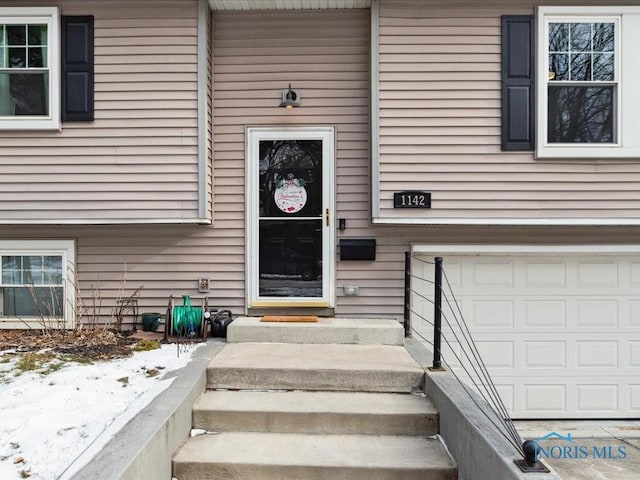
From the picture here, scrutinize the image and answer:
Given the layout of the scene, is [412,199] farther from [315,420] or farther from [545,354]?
[315,420]

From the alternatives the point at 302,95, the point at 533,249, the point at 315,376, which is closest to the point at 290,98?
the point at 302,95

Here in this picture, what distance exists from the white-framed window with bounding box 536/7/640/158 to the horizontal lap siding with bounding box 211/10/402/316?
185 cm

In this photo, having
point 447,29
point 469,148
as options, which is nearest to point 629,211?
point 469,148

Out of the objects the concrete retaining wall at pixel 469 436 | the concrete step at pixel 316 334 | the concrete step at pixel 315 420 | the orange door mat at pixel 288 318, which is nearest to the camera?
the concrete retaining wall at pixel 469 436

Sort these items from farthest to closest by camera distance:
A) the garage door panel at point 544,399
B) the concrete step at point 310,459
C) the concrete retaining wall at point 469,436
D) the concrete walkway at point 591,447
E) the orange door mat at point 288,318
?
the garage door panel at point 544,399, the orange door mat at point 288,318, the concrete walkway at point 591,447, the concrete step at point 310,459, the concrete retaining wall at point 469,436

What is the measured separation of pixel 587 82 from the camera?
4754 mm

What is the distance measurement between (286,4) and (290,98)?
38.8 inches

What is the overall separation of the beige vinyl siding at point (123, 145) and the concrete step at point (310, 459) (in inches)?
96.5

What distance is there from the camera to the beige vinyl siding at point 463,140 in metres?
4.73

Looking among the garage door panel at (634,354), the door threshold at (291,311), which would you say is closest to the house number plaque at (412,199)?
the door threshold at (291,311)

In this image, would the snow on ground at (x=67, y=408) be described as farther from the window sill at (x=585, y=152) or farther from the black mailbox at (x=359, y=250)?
the window sill at (x=585, y=152)

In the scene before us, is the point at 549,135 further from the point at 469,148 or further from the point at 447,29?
the point at 447,29

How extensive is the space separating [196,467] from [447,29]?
451cm

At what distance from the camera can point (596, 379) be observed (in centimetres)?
499
